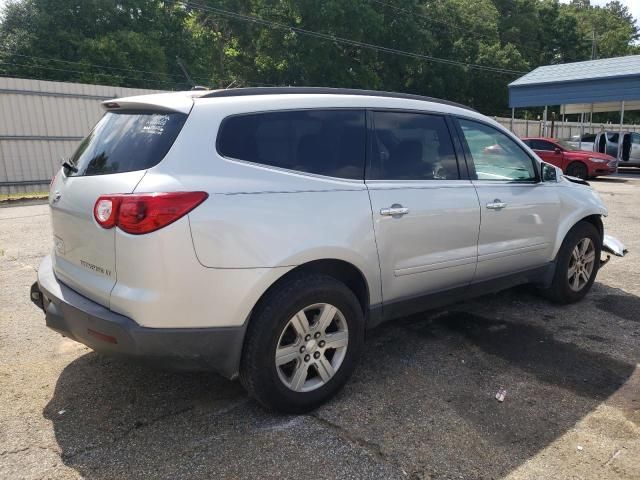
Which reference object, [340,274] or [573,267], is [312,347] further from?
[573,267]

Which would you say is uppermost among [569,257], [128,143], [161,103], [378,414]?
[161,103]

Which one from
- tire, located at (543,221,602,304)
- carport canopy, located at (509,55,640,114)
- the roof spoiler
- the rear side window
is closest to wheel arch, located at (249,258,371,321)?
the rear side window

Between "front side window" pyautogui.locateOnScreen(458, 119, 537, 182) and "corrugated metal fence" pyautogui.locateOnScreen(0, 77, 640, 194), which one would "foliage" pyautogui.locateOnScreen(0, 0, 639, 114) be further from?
"front side window" pyautogui.locateOnScreen(458, 119, 537, 182)

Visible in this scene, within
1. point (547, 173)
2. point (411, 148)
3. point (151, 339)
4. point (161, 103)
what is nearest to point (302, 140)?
point (161, 103)

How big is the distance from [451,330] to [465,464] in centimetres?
183

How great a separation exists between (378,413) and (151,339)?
1.37 meters

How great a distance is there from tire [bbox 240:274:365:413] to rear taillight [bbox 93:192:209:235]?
0.67 m

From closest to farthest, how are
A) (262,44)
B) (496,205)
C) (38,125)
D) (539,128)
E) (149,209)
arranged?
(149,209), (496,205), (38,125), (539,128), (262,44)

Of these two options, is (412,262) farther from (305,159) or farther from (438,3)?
(438,3)

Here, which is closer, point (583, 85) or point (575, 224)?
point (575, 224)

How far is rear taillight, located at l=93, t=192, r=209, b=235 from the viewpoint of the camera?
8.48 feet

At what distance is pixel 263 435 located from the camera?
Answer: 293 centimetres

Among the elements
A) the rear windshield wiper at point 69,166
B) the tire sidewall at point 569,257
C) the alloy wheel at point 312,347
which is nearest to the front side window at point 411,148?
the alloy wheel at point 312,347

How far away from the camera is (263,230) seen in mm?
2816
